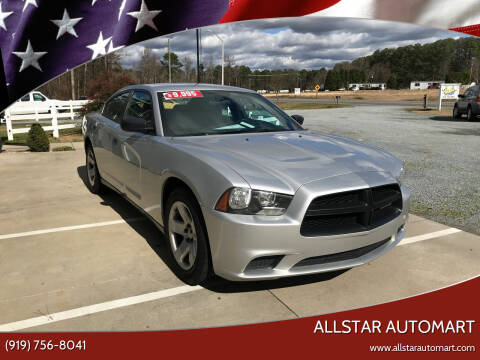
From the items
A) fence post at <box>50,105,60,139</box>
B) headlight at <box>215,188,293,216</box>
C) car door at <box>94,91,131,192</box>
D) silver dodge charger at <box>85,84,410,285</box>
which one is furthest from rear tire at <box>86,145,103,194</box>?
fence post at <box>50,105,60,139</box>

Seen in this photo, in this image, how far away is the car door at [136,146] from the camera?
3.95 m

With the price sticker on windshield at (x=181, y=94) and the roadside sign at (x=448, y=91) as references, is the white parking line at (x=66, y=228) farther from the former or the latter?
the roadside sign at (x=448, y=91)

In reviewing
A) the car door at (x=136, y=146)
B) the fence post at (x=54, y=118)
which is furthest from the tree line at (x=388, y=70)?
the car door at (x=136, y=146)

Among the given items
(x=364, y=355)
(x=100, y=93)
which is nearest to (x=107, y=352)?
(x=364, y=355)

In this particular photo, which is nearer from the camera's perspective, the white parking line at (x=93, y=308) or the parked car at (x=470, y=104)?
the white parking line at (x=93, y=308)

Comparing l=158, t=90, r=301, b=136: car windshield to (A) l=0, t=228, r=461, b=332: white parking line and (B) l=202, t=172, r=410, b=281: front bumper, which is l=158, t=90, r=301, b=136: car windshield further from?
(A) l=0, t=228, r=461, b=332: white parking line

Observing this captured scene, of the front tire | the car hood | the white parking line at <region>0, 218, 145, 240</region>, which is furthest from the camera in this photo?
the white parking line at <region>0, 218, 145, 240</region>

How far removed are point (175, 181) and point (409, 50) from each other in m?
160

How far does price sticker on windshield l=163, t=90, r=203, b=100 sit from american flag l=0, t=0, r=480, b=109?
3.77 feet

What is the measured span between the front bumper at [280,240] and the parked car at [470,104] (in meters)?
18.2

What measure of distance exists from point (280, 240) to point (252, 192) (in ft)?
1.23

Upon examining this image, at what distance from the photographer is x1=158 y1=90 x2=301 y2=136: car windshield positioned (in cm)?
395

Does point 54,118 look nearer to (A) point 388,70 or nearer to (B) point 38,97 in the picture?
(B) point 38,97

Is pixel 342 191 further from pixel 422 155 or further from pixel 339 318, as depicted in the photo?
pixel 422 155
